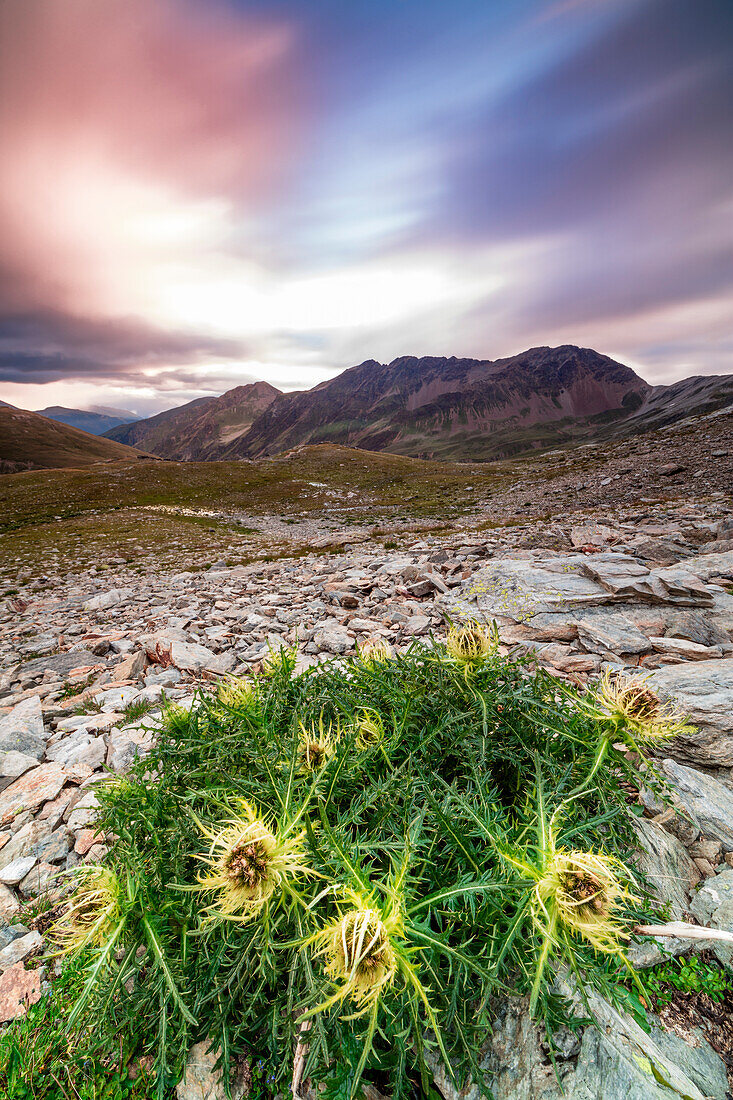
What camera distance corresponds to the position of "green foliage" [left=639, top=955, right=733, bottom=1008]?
1978mm

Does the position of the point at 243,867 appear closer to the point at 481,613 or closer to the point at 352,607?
Answer: the point at 481,613

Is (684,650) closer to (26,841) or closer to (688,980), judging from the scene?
(688,980)

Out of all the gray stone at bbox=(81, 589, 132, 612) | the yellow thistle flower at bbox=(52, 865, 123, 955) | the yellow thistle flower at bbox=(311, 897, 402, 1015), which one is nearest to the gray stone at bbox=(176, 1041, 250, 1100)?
the yellow thistle flower at bbox=(52, 865, 123, 955)

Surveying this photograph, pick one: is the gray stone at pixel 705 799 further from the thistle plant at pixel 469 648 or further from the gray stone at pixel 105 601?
the gray stone at pixel 105 601

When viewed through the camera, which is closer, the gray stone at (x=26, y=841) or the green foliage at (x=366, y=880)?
the green foliage at (x=366, y=880)

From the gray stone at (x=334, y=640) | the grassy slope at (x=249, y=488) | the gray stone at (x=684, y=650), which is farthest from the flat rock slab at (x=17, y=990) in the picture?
the grassy slope at (x=249, y=488)

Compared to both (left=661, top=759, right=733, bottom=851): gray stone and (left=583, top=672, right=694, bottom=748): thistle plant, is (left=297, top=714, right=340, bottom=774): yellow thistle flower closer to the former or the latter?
(left=583, top=672, right=694, bottom=748): thistle plant

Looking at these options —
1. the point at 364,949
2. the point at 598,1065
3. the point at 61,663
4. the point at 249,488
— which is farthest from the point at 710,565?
the point at 249,488

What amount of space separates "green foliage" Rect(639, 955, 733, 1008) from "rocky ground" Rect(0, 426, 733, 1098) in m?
0.08

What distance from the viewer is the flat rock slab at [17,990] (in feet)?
8.32

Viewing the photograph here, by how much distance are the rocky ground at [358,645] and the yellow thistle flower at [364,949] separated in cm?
125

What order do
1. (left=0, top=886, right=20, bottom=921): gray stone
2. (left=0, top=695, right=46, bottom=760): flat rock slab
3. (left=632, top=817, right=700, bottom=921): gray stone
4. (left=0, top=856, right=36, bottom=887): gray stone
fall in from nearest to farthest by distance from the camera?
(left=632, top=817, right=700, bottom=921): gray stone
(left=0, top=886, right=20, bottom=921): gray stone
(left=0, top=856, right=36, bottom=887): gray stone
(left=0, top=695, right=46, bottom=760): flat rock slab

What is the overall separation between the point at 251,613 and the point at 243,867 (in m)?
8.66

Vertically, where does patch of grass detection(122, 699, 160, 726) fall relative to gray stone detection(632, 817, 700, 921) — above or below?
below
